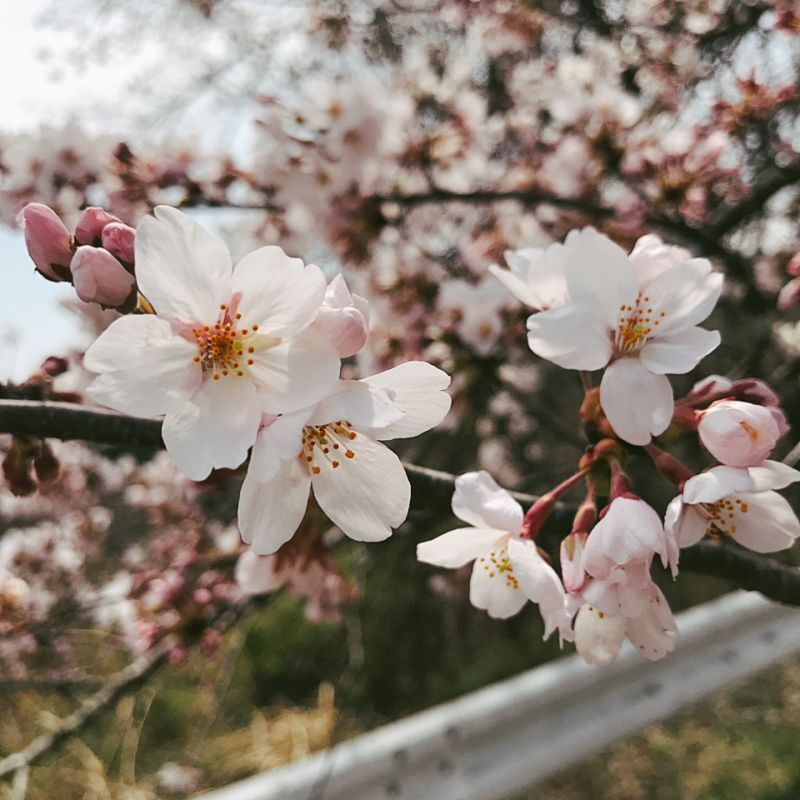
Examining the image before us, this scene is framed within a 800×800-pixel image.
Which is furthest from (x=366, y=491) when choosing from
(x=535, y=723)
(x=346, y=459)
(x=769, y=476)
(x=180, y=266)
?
(x=535, y=723)

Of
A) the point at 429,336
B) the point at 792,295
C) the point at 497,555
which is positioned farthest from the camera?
the point at 429,336

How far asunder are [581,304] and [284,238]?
1.67 m

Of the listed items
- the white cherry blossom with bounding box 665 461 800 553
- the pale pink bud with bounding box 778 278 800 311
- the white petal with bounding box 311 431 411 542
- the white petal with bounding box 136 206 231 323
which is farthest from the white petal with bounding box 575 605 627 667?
the pale pink bud with bounding box 778 278 800 311

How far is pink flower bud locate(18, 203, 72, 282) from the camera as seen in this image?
60 centimetres

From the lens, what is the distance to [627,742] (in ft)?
8.24

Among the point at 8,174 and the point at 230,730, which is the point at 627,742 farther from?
the point at 8,174

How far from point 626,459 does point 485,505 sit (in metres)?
0.16

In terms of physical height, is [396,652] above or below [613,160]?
below

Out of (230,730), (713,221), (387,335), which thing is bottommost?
(230,730)

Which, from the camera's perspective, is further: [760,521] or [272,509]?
[760,521]

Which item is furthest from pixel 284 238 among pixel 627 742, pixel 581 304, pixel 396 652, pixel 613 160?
pixel 396 652

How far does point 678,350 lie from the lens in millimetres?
634

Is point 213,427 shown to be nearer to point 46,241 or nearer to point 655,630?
point 46,241

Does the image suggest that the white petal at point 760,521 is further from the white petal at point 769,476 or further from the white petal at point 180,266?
the white petal at point 180,266
